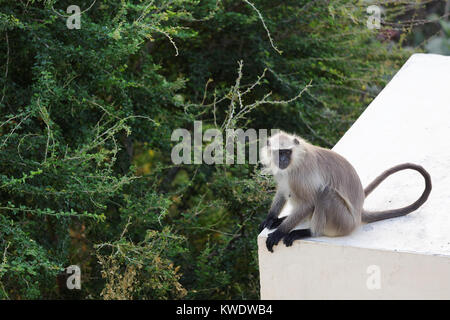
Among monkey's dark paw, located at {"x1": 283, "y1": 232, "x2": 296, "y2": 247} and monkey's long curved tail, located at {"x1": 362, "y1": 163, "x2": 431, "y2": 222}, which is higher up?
monkey's long curved tail, located at {"x1": 362, "y1": 163, "x2": 431, "y2": 222}

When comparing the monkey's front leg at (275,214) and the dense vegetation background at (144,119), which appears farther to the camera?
the dense vegetation background at (144,119)

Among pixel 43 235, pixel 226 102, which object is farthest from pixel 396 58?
pixel 43 235

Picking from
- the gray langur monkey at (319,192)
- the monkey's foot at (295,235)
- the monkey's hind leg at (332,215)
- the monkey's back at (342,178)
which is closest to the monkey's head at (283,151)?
the gray langur monkey at (319,192)

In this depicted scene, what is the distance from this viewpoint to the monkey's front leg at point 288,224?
122 inches

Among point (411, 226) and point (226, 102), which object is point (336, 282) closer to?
point (411, 226)

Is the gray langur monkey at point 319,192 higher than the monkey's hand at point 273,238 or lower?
higher

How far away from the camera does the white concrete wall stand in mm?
2828

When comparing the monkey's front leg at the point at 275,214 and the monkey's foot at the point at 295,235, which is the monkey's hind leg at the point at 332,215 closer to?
the monkey's foot at the point at 295,235

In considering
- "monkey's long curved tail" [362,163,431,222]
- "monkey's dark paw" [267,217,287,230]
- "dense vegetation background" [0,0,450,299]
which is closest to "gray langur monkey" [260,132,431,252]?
"monkey's long curved tail" [362,163,431,222]

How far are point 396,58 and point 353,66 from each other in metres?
0.71

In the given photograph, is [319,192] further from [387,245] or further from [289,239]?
[387,245]

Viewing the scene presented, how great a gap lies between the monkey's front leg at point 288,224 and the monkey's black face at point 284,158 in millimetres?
228

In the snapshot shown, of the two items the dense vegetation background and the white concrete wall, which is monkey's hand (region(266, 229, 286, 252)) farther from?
the dense vegetation background

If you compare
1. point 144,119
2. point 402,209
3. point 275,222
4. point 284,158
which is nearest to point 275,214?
point 275,222
